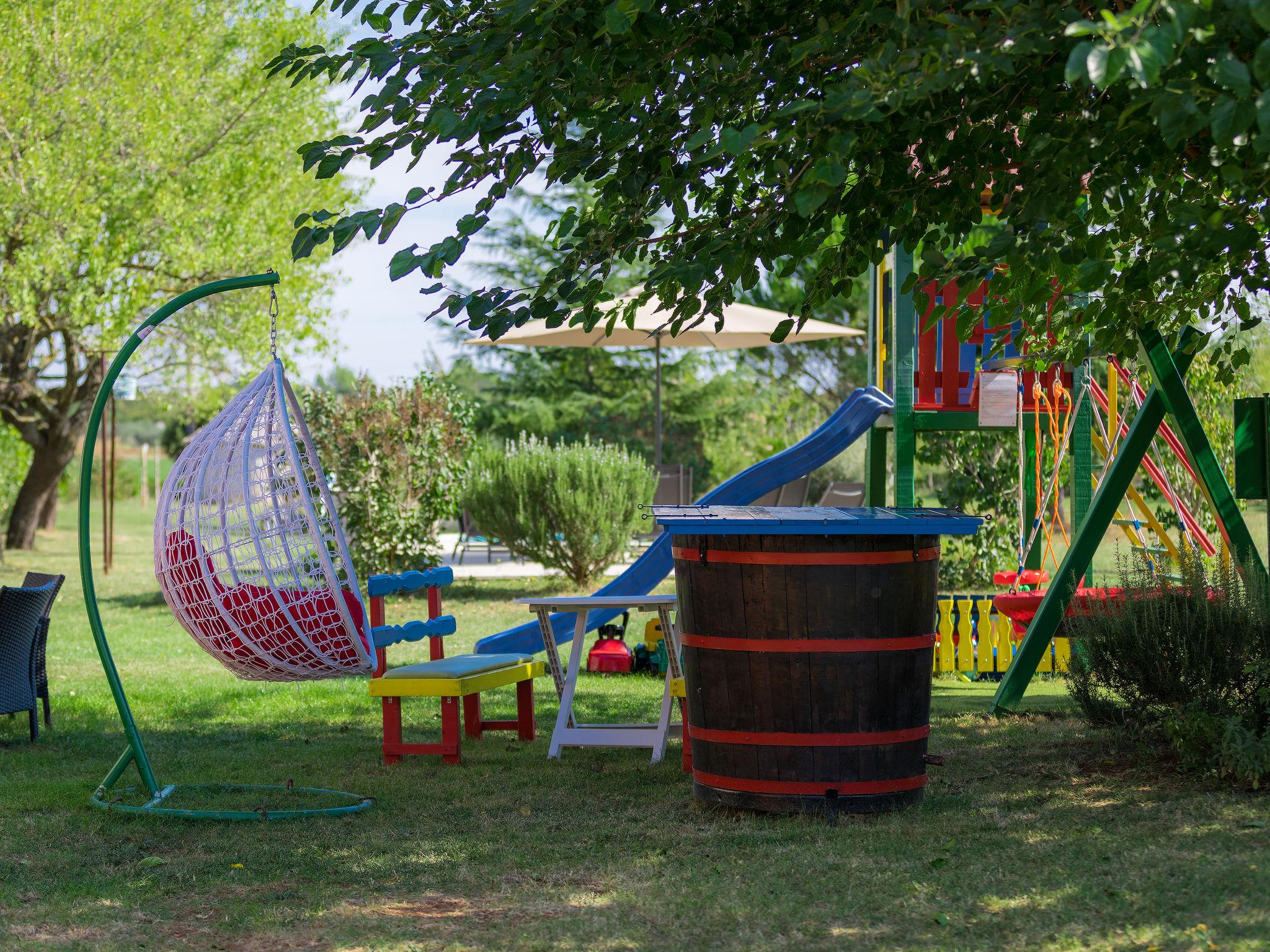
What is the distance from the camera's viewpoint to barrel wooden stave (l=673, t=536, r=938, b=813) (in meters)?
4.56

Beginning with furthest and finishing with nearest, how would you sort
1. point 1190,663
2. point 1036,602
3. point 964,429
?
point 964,429
point 1036,602
point 1190,663

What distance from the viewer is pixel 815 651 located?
4562mm

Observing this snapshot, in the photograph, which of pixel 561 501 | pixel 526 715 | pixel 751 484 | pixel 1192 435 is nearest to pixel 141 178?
pixel 561 501

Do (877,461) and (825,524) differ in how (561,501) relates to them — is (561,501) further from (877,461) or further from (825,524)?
(825,524)

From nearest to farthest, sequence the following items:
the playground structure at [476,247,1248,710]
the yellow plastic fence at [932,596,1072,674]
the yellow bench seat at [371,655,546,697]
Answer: the yellow bench seat at [371,655,546,697] → the playground structure at [476,247,1248,710] → the yellow plastic fence at [932,596,1072,674]

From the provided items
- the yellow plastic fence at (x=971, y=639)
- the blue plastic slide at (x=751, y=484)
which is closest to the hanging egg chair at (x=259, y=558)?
the blue plastic slide at (x=751, y=484)

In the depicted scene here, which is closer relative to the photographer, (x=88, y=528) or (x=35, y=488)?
(x=88, y=528)

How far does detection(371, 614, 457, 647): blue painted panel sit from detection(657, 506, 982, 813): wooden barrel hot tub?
163 centimetres

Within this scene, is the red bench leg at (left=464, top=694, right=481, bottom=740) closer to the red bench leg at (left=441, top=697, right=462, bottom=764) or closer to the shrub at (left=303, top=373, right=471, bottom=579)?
the red bench leg at (left=441, top=697, right=462, bottom=764)

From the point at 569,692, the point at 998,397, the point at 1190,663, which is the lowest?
the point at 569,692

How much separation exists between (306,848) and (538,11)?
3.00m

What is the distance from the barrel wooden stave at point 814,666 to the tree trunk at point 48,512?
1975 cm

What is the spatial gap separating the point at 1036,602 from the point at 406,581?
11.2ft

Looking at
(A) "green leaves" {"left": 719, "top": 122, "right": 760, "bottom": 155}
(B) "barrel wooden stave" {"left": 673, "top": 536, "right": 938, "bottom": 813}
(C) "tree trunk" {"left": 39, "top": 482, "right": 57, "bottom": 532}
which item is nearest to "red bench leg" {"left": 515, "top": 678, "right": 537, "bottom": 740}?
(B) "barrel wooden stave" {"left": 673, "top": 536, "right": 938, "bottom": 813}
